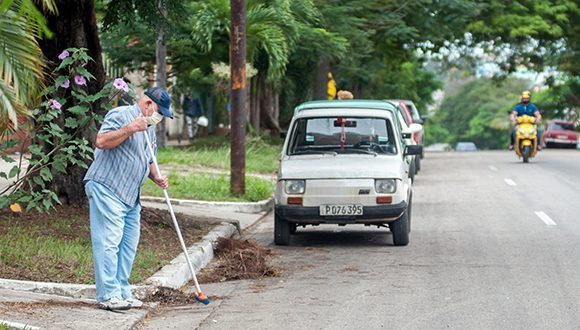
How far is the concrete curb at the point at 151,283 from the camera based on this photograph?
9555mm

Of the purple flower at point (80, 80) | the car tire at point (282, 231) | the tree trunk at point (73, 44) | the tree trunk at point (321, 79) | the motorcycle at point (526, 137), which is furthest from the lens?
the tree trunk at point (321, 79)

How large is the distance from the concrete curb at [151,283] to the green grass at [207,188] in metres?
6.39

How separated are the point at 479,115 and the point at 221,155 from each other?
101717 mm

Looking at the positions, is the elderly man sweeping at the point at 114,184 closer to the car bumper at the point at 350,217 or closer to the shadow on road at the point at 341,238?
the car bumper at the point at 350,217

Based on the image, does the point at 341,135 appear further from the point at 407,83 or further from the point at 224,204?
the point at 407,83

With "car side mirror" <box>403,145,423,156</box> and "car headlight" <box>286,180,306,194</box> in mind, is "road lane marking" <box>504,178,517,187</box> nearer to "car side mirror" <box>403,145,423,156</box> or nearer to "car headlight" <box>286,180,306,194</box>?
"car side mirror" <box>403,145,423,156</box>

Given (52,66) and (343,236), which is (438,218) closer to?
(343,236)

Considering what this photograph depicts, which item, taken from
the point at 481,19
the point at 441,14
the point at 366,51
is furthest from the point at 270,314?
the point at 481,19

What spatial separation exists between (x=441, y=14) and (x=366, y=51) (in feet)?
10.4

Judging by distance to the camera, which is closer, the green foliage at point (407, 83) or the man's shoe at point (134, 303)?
the man's shoe at point (134, 303)

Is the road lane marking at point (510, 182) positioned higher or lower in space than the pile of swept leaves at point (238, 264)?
lower

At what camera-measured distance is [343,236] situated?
49.2ft

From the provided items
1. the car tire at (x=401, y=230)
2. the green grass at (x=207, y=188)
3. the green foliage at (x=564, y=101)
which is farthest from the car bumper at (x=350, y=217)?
the green foliage at (x=564, y=101)

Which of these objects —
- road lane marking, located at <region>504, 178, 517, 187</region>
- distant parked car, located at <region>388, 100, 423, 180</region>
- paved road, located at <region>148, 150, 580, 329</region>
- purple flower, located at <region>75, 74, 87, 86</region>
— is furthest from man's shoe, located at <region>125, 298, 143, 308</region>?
road lane marking, located at <region>504, 178, 517, 187</region>
